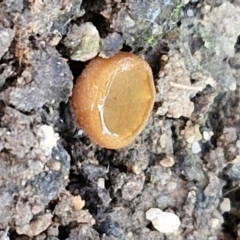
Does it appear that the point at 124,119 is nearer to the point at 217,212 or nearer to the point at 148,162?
the point at 148,162

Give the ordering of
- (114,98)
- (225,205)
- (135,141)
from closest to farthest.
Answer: (114,98), (135,141), (225,205)

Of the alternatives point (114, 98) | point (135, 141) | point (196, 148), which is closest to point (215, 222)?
point (196, 148)

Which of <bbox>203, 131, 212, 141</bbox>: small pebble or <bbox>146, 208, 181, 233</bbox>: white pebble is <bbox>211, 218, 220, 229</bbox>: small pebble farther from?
<bbox>203, 131, 212, 141</bbox>: small pebble

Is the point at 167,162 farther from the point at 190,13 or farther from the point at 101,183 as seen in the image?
the point at 190,13

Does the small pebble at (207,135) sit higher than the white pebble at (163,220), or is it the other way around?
the small pebble at (207,135)

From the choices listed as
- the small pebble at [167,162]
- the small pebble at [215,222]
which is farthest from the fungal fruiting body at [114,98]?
the small pebble at [215,222]

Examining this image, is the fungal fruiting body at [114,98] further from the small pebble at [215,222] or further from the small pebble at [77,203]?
the small pebble at [215,222]
